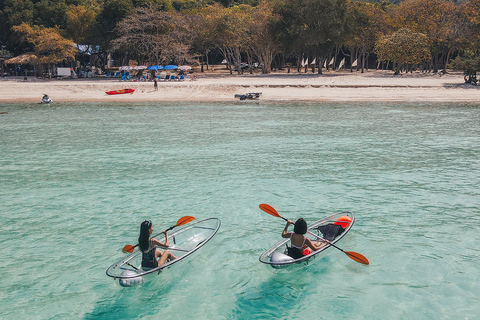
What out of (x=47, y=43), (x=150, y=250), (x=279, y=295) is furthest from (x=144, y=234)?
(x=47, y=43)

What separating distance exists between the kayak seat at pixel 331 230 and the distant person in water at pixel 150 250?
3.48 m

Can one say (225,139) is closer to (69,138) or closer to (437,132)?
(69,138)

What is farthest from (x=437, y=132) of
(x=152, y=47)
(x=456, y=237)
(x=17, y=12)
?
(x=17, y=12)

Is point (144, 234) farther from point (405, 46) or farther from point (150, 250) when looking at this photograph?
point (405, 46)

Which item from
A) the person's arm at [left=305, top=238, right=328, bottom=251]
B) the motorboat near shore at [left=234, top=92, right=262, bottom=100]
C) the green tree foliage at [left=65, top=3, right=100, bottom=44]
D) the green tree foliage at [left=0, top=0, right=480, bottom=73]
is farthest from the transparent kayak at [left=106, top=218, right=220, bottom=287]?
the green tree foliage at [left=65, top=3, right=100, bottom=44]

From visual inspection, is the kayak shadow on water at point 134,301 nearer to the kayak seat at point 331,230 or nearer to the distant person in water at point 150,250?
the distant person in water at point 150,250

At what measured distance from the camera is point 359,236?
10930 millimetres

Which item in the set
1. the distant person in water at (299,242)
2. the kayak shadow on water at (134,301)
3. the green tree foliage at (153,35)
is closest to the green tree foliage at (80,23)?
the green tree foliage at (153,35)

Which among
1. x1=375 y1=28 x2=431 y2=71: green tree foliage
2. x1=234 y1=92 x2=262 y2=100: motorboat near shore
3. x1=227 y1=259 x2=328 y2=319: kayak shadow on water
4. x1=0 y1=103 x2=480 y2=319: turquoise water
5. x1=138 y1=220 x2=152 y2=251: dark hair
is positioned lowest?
x1=227 y1=259 x2=328 y2=319: kayak shadow on water

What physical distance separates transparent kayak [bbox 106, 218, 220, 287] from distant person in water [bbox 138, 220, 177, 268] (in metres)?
0.13

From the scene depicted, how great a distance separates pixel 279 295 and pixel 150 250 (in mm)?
2688

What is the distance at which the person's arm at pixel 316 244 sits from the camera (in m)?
8.84

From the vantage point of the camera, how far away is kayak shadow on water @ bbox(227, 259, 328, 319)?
7840mm

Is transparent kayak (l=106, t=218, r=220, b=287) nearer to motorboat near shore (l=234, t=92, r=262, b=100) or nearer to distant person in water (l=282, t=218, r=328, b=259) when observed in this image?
distant person in water (l=282, t=218, r=328, b=259)
